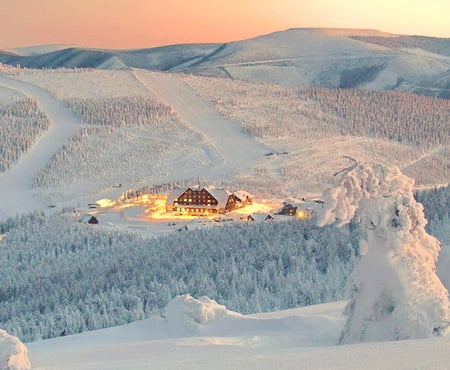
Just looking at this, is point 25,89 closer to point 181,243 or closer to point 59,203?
point 59,203

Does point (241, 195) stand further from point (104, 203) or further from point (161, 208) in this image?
point (104, 203)

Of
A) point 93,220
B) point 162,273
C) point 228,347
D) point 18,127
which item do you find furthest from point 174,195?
point 228,347

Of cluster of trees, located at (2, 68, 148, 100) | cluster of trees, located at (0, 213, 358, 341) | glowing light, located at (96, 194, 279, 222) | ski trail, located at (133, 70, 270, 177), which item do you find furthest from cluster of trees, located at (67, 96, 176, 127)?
cluster of trees, located at (0, 213, 358, 341)

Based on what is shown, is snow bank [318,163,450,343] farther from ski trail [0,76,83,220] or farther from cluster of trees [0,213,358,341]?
ski trail [0,76,83,220]

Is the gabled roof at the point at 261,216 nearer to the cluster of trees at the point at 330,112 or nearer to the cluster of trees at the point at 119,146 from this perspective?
the cluster of trees at the point at 119,146

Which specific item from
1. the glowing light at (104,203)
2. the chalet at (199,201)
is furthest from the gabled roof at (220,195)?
the glowing light at (104,203)

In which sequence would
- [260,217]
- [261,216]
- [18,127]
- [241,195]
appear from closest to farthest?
[260,217] < [261,216] < [241,195] < [18,127]

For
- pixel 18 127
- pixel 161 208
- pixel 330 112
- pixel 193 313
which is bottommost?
pixel 161 208
